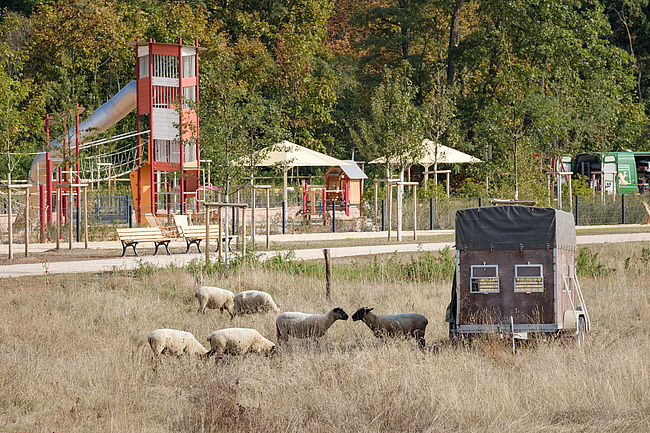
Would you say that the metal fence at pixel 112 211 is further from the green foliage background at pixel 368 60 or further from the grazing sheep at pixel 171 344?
the grazing sheep at pixel 171 344

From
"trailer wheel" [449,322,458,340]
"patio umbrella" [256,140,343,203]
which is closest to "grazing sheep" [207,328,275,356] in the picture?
"trailer wheel" [449,322,458,340]

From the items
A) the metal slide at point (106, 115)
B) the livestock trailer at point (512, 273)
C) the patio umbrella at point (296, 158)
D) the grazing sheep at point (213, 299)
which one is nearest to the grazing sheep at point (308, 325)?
the livestock trailer at point (512, 273)

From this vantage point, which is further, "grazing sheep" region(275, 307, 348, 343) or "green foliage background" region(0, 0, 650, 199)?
"green foliage background" region(0, 0, 650, 199)

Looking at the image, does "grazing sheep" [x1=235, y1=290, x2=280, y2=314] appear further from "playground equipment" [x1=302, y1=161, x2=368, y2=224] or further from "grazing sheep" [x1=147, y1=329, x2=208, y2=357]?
"playground equipment" [x1=302, y1=161, x2=368, y2=224]

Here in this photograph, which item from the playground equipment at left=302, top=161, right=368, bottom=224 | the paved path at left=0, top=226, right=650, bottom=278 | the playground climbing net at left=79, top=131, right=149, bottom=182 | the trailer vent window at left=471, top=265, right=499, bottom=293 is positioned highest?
the playground climbing net at left=79, top=131, right=149, bottom=182

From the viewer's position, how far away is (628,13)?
2283 inches

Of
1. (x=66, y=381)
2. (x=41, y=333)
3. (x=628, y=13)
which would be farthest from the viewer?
(x=628, y=13)

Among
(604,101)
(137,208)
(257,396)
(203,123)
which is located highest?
(604,101)

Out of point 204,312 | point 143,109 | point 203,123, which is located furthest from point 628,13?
point 204,312

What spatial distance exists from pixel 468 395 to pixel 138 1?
47474 mm

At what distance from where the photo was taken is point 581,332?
34.6 feet

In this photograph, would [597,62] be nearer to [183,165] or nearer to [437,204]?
[437,204]

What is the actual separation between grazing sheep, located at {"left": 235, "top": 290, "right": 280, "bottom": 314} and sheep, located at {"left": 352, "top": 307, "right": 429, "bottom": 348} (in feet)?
7.70

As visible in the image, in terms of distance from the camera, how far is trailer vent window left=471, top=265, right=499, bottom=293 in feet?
33.0
